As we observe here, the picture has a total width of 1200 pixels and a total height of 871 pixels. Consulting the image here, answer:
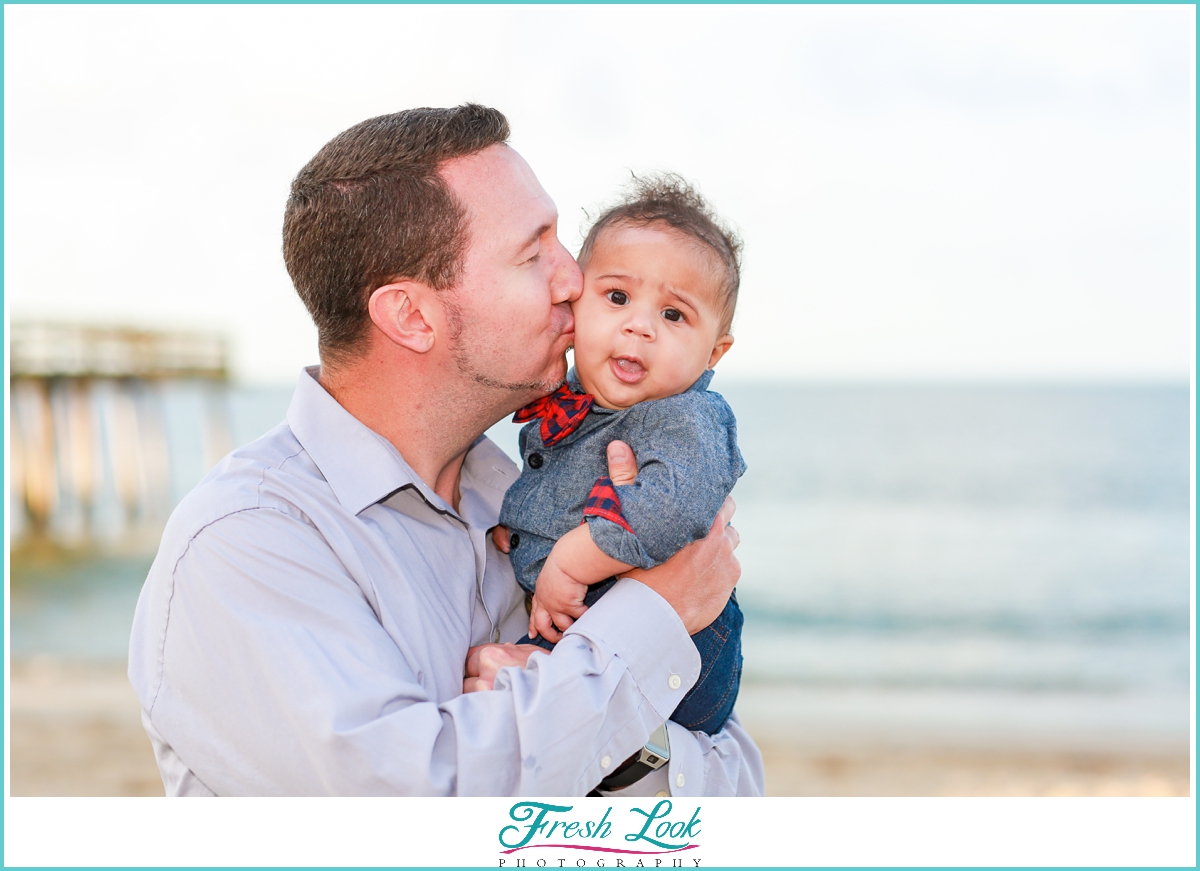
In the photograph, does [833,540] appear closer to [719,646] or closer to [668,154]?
[668,154]

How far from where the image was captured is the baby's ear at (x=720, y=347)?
9.32 ft

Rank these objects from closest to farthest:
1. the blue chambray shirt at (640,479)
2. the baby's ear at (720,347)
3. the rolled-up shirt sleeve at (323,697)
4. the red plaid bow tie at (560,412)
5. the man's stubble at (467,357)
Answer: the rolled-up shirt sleeve at (323,697) → the blue chambray shirt at (640,479) → the man's stubble at (467,357) → the red plaid bow tie at (560,412) → the baby's ear at (720,347)

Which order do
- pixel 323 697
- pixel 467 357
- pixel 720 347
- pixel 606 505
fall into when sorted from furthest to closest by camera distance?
pixel 720 347 < pixel 467 357 < pixel 606 505 < pixel 323 697

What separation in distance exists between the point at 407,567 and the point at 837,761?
774cm

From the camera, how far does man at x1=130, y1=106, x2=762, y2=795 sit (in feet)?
6.45

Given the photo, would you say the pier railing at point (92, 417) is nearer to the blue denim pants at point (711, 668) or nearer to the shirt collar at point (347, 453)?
the shirt collar at point (347, 453)

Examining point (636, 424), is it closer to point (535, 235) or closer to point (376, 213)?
point (535, 235)

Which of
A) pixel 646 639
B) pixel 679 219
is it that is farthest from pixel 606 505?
pixel 679 219

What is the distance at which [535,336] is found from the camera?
260cm

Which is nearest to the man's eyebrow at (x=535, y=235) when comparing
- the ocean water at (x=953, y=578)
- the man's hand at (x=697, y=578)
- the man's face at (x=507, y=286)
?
the man's face at (x=507, y=286)

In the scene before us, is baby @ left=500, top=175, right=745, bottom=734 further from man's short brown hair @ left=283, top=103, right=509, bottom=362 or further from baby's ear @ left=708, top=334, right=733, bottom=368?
man's short brown hair @ left=283, top=103, right=509, bottom=362

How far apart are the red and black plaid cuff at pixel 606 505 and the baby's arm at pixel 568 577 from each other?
7 cm

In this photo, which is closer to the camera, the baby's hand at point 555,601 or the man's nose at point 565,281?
the baby's hand at point 555,601

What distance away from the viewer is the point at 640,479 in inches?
94.5
